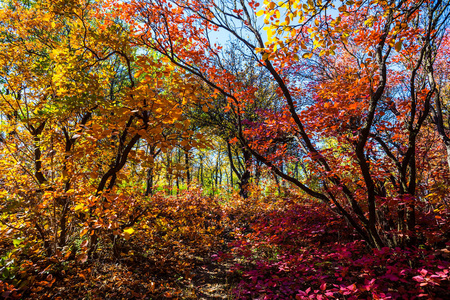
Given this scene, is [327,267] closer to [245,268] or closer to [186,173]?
[245,268]

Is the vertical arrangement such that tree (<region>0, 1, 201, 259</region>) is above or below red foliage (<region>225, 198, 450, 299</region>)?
above

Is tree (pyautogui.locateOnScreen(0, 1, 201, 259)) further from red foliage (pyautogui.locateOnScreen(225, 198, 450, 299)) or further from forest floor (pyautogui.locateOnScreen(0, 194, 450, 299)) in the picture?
red foliage (pyautogui.locateOnScreen(225, 198, 450, 299))

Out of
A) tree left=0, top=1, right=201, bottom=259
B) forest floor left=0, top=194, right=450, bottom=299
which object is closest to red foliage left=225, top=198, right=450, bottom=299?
forest floor left=0, top=194, right=450, bottom=299

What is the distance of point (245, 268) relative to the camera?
13.2ft

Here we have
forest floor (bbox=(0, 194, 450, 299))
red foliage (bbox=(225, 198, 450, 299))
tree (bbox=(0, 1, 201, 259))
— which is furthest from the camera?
forest floor (bbox=(0, 194, 450, 299))

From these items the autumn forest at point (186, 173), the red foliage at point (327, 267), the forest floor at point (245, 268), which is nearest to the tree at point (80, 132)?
the autumn forest at point (186, 173)

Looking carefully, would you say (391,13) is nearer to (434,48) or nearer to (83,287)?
(434,48)

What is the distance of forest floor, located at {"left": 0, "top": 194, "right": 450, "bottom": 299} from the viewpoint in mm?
2529

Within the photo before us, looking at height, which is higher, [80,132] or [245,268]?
Answer: [80,132]

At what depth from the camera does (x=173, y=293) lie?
326 cm

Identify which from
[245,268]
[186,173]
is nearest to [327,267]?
[245,268]

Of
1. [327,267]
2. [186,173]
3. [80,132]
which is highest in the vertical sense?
[80,132]

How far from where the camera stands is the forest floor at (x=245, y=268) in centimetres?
253

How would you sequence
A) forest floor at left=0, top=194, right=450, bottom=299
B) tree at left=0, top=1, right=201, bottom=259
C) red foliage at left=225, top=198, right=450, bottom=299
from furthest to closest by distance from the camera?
1. forest floor at left=0, top=194, right=450, bottom=299
2. red foliage at left=225, top=198, right=450, bottom=299
3. tree at left=0, top=1, right=201, bottom=259
